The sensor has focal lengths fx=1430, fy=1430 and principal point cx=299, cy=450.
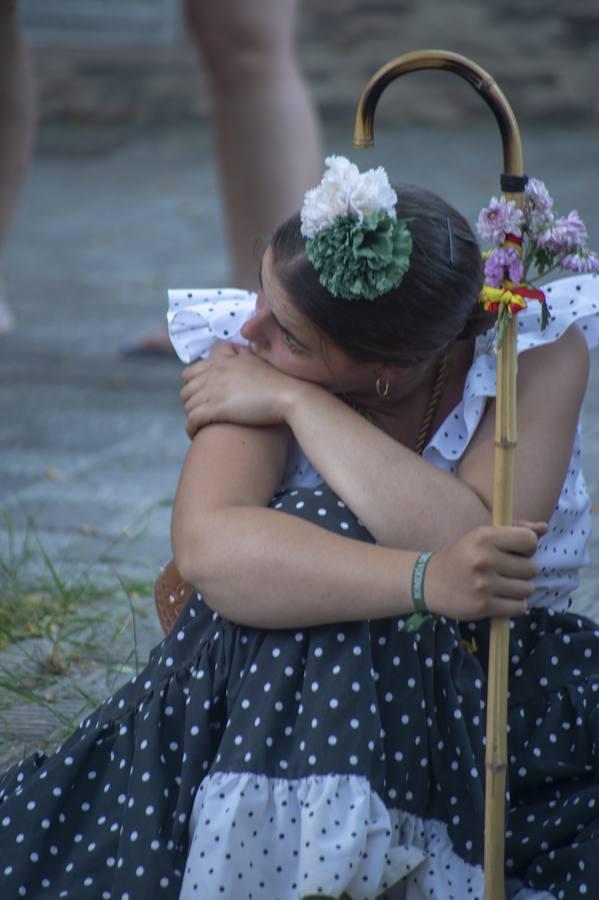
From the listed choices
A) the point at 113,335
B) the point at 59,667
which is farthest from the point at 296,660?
the point at 113,335

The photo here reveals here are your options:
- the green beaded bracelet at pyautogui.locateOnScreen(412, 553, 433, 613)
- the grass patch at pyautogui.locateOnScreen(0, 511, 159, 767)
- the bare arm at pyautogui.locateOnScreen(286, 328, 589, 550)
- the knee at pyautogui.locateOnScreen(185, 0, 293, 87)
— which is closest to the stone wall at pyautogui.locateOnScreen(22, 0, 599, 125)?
the knee at pyautogui.locateOnScreen(185, 0, 293, 87)

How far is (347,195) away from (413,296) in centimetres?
15

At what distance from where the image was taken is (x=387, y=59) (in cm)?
768

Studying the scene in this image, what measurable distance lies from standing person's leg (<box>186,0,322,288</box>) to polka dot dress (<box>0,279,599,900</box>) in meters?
1.93

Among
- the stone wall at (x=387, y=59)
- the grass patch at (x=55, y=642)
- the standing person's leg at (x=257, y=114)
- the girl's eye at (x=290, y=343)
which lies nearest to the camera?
the girl's eye at (x=290, y=343)

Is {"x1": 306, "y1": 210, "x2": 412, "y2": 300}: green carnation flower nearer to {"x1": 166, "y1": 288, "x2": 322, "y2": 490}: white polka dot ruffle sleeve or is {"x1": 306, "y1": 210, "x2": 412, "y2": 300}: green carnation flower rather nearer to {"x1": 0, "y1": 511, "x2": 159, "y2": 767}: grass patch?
{"x1": 166, "y1": 288, "x2": 322, "y2": 490}: white polka dot ruffle sleeve

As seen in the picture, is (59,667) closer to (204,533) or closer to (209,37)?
(204,533)

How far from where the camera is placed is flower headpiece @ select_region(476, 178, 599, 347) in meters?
1.50

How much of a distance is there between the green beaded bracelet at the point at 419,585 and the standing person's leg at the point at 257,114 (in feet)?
6.91

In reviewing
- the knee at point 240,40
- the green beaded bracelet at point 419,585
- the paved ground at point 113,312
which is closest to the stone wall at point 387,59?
the paved ground at point 113,312

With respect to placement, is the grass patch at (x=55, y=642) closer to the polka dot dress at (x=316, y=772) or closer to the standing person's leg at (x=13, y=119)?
the polka dot dress at (x=316, y=772)

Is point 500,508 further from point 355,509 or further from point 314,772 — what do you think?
point 314,772

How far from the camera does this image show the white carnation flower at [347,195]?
1650mm

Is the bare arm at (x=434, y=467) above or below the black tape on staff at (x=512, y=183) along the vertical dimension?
below
